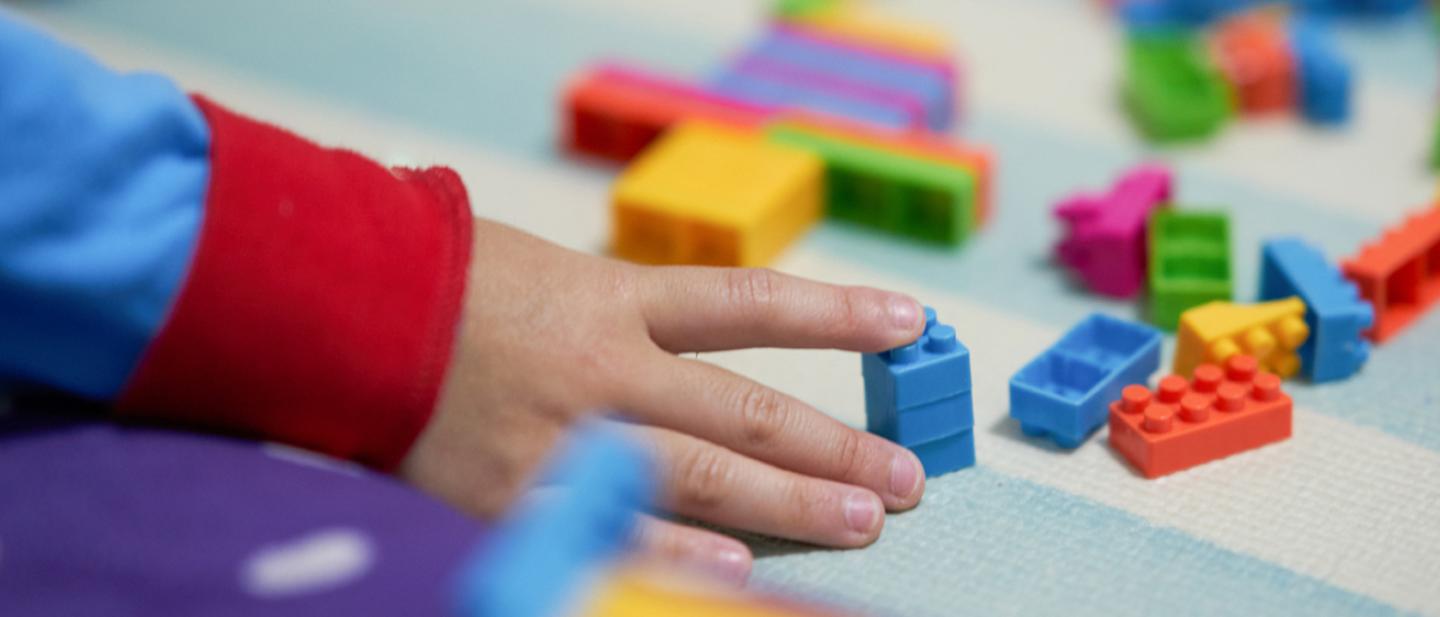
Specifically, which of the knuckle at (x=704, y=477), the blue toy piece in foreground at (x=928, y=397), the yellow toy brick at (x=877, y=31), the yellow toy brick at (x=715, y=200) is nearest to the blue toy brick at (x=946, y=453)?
the blue toy piece in foreground at (x=928, y=397)

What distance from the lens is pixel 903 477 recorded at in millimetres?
675

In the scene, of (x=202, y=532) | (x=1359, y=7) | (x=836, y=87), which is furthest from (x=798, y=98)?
(x=202, y=532)

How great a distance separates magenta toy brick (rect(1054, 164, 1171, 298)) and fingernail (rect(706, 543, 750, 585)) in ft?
1.06

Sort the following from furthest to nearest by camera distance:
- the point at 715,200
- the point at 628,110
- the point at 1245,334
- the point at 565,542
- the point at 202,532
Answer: the point at 628,110 < the point at 715,200 < the point at 1245,334 < the point at 202,532 < the point at 565,542

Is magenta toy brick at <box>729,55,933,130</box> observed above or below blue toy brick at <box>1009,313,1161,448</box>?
above

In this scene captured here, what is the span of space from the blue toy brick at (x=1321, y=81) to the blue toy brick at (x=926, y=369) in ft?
1.64

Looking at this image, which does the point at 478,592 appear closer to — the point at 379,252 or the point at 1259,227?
the point at 379,252

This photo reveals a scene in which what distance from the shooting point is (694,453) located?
639 millimetres


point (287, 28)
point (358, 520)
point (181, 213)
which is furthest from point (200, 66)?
point (358, 520)

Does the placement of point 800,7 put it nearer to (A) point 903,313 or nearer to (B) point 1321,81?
(B) point 1321,81

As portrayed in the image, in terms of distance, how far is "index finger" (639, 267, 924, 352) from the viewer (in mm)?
668

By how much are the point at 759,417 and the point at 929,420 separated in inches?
3.4

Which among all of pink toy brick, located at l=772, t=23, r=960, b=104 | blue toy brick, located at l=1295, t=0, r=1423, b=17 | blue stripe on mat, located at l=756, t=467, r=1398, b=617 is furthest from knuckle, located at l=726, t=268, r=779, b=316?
blue toy brick, located at l=1295, t=0, r=1423, b=17

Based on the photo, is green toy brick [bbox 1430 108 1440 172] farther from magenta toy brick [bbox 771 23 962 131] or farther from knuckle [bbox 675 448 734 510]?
knuckle [bbox 675 448 734 510]
